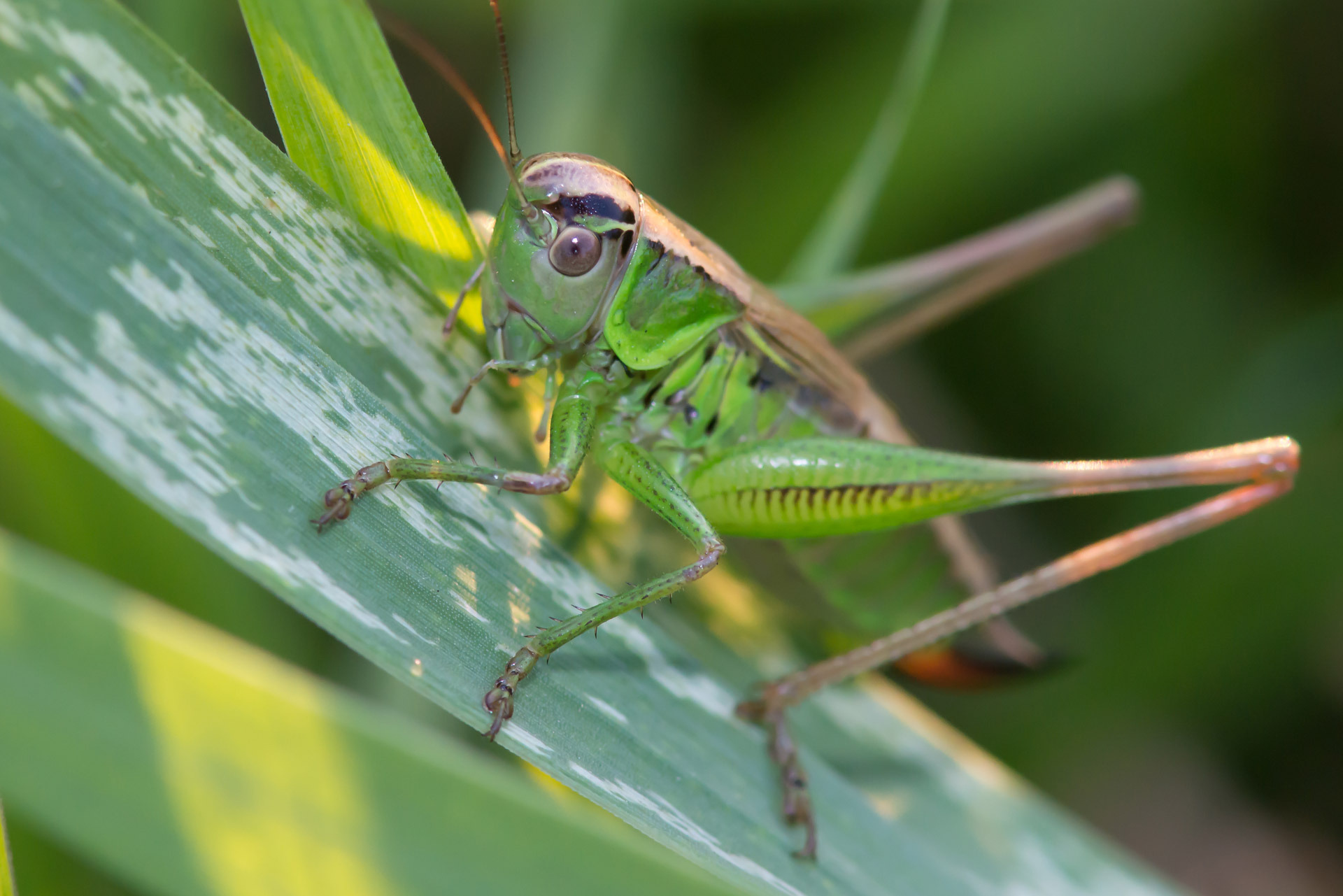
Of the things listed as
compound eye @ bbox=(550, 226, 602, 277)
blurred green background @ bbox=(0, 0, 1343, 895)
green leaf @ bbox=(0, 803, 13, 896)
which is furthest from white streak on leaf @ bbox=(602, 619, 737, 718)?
blurred green background @ bbox=(0, 0, 1343, 895)

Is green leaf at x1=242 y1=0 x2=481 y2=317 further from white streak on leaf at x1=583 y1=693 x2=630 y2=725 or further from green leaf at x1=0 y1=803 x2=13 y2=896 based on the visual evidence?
green leaf at x1=0 y1=803 x2=13 y2=896

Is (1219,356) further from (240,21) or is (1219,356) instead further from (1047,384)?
(240,21)

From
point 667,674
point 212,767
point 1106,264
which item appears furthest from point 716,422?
point 1106,264

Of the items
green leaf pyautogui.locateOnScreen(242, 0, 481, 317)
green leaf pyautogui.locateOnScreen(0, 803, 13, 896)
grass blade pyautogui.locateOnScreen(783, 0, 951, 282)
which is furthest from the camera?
grass blade pyautogui.locateOnScreen(783, 0, 951, 282)

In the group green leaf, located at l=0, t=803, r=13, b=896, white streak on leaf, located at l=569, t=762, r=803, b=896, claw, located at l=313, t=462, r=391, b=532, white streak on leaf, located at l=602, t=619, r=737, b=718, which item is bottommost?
green leaf, located at l=0, t=803, r=13, b=896

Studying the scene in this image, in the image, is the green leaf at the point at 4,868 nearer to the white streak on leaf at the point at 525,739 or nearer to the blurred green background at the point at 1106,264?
the white streak on leaf at the point at 525,739

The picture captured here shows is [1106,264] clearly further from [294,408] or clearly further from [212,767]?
[212,767]

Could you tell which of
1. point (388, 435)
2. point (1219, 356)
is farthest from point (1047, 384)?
point (388, 435)
